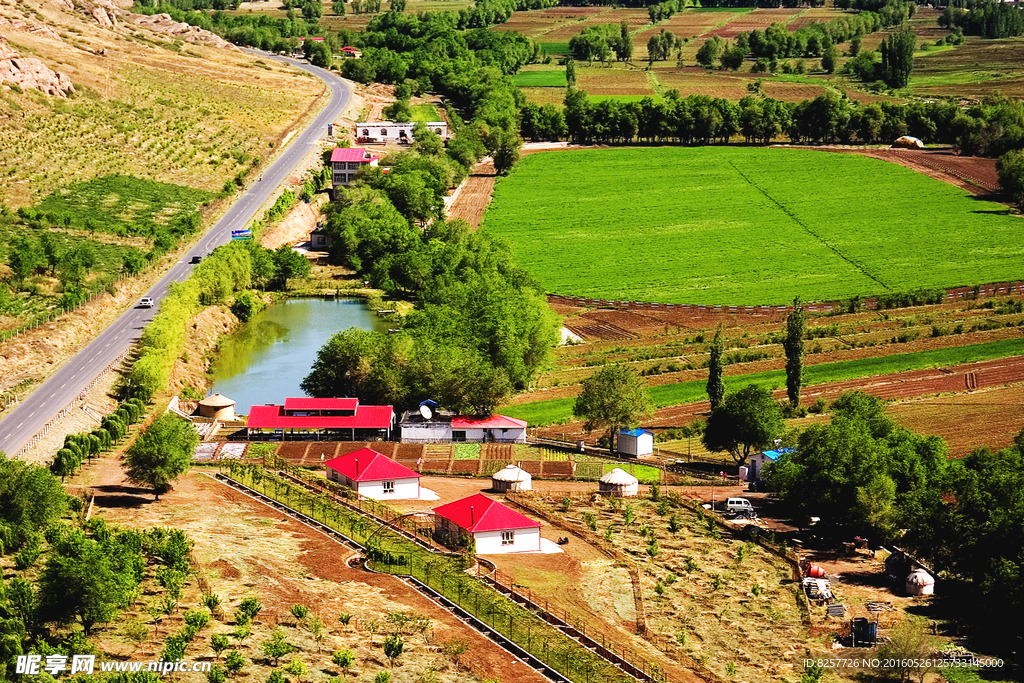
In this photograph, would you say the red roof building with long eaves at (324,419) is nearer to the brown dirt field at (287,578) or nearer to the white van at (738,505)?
the brown dirt field at (287,578)

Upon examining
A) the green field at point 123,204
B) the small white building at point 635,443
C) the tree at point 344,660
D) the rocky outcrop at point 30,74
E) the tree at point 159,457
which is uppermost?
the rocky outcrop at point 30,74

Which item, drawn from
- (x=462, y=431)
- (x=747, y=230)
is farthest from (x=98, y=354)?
(x=747, y=230)

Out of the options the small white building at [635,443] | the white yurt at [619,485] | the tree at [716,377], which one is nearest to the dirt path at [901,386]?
the tree at [716,377]

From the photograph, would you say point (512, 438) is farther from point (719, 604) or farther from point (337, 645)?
point (337, 645)

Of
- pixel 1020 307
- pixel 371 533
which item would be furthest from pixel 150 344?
pixel 1020 307

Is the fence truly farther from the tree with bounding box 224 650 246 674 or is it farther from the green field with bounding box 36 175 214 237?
the green field with bounding box 36 175 214 237

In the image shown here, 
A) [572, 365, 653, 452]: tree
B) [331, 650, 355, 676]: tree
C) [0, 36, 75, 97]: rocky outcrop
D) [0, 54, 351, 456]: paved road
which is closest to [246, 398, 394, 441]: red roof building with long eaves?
[0, 54, 351, 456]: paved road

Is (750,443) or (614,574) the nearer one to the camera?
(614,574)
